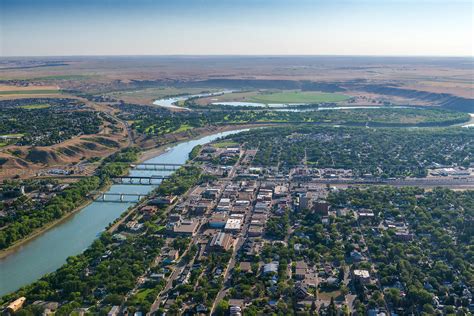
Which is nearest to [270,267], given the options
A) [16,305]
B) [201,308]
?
[201,308]

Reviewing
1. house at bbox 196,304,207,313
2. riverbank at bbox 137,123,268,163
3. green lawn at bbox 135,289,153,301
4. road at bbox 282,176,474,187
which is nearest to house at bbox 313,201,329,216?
road at bbox 282,176,474,187

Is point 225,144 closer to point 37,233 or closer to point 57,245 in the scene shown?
point 37,233

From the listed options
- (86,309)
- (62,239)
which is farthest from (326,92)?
(86,309)

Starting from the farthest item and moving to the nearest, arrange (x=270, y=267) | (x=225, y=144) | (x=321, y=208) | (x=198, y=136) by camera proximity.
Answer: (x=198, y=136) → (x=225, y=144) → (x=321, y=208) → (x=270, y=267)

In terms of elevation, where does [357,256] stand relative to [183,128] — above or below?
below

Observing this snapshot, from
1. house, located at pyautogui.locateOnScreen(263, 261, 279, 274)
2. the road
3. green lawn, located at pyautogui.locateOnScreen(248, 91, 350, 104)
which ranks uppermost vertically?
green lawn, located at pyautogui.locateOnScreen(248, 91, 350, 104)

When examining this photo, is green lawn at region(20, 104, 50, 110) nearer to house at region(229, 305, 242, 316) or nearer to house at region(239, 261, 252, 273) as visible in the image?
house at region(239, 261, 252, 273)

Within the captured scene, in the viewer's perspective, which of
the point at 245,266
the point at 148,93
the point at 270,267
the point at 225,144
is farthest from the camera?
the point at 148,93
